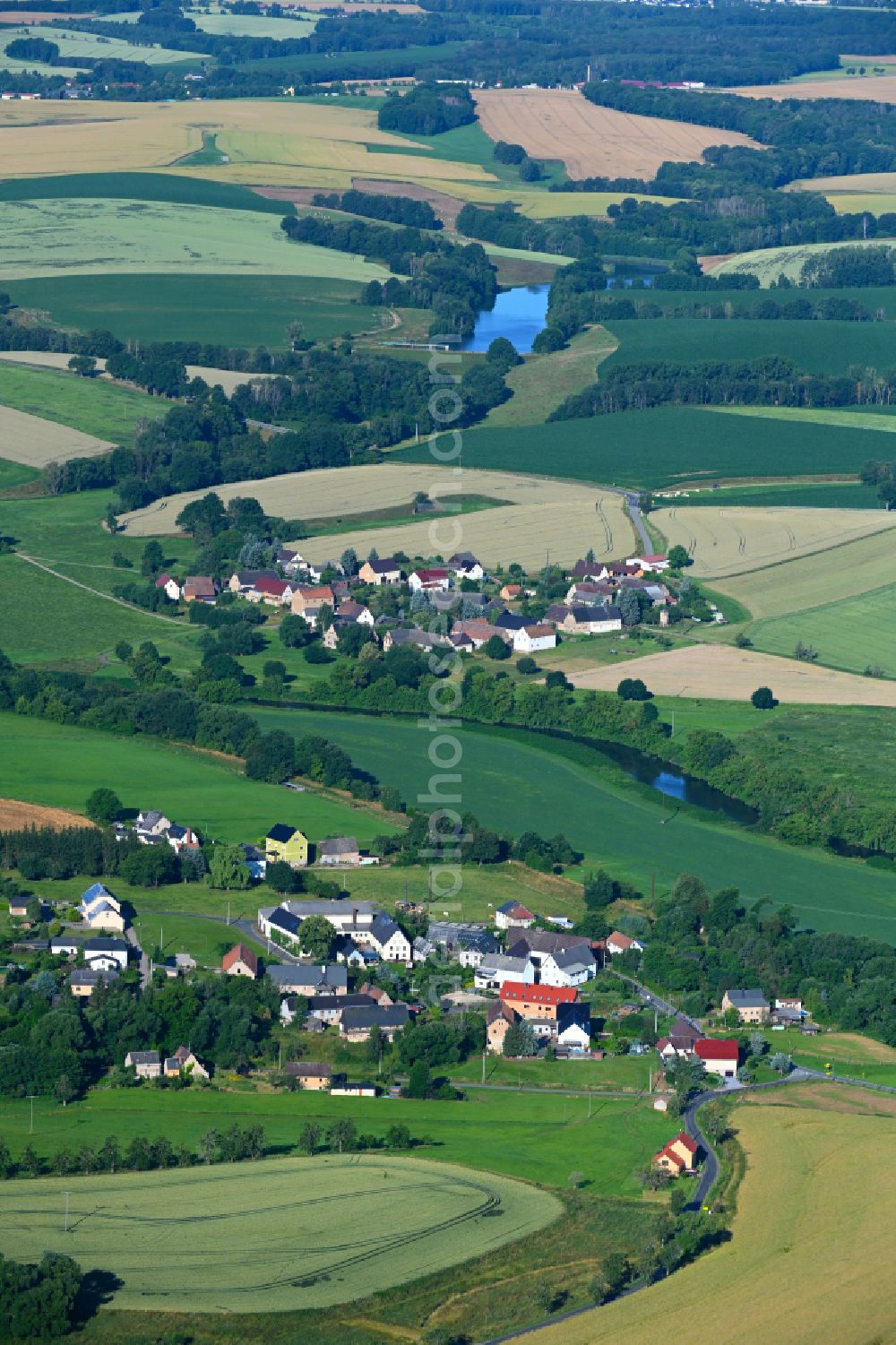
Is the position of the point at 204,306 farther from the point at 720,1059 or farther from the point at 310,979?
the point at 720,1059

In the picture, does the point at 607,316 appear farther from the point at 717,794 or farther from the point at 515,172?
the point at 717,794

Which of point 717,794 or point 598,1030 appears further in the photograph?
point 717,794

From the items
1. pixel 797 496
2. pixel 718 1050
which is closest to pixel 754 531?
pixel 797 496

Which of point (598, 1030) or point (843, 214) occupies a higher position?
point (843, 214)

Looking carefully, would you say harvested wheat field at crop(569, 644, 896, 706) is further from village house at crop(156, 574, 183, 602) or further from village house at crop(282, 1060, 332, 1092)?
village house at crop(282, 1060, 332, 1092)

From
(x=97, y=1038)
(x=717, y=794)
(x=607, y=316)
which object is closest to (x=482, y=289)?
(x=607, y=316)
